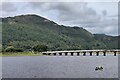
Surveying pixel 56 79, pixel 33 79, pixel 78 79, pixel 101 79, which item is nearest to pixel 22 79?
pixel 33 79

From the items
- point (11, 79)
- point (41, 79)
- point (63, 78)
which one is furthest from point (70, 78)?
point (11, 79)

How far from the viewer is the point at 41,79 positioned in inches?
2731

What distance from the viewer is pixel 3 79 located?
70125mm

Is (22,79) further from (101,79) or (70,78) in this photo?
(101,79)

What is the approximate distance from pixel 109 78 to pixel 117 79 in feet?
10.3

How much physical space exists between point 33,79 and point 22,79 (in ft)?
8.20

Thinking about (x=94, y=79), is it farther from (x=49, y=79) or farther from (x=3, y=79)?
(x=3, y=79)

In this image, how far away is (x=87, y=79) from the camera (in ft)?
224

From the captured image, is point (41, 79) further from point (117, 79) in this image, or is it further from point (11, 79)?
point (117, 79)

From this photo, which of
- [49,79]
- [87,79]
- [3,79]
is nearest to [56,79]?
[49,79]

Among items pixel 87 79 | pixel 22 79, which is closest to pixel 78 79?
pixel 87 79

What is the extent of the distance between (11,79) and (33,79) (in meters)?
5.03

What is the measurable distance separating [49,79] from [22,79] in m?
5.91

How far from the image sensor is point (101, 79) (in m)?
69.2
